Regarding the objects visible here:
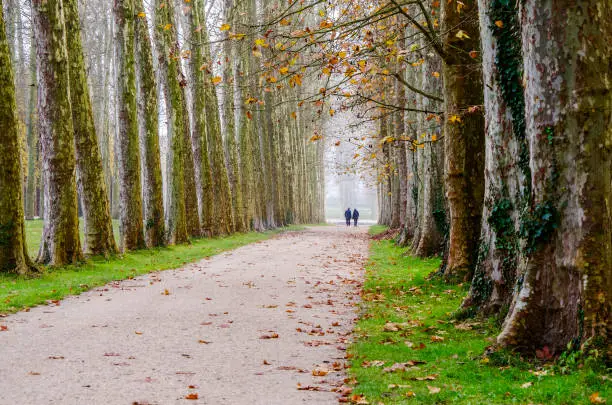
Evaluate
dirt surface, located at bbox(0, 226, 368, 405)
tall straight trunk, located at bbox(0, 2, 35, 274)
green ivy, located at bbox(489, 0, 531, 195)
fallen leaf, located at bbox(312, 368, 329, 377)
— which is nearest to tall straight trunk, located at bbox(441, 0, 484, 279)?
dirt surface, located at bbox(0, 226, 368, 405)

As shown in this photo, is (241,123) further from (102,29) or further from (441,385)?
(441,385)

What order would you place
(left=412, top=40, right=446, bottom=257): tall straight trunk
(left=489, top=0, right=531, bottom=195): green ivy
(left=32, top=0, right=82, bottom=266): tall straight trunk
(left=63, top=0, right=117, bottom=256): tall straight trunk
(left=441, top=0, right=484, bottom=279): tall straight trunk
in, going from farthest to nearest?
1. (left=412, top=40, right=446, bottom=257): tall straight trunk
2. (left=63, top=0, right=117, bottom=256): tall straight trunk
3. (left=32, top=0, right=82, bottom=266): tall straight trunk
4. (left=441, top=0, right=484, bottom=279): tall straight trunk
5. (left=489, top=0, right=531, bottom=195): green ivy

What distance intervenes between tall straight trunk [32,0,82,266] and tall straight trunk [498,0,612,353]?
37.6ft

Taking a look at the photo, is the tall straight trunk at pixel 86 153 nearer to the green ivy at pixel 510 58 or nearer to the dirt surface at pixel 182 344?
the dirt surface at pixel 182 344

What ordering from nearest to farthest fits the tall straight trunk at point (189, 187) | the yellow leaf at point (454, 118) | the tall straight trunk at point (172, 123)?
the yellow leaf at point (454, 118) < the tall straight trunk at point (172, 123) < the tall straight trunk at point (189, 187)

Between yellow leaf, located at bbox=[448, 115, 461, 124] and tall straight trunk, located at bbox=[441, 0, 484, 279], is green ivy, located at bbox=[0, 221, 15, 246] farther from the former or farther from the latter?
yellow leaf, located at bbox=[448, 115, 461, 124]

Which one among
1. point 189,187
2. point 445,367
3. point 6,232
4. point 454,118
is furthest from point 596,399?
point 189,187

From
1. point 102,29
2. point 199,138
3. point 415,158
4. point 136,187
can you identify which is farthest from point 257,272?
point 102,29

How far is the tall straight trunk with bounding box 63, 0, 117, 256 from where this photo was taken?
1623 centimetres

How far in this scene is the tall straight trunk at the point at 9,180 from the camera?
42.2 ft

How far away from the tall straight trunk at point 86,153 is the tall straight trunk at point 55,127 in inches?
50.6

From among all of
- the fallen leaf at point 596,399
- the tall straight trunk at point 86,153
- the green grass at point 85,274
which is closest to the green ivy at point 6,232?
the green grass at point 85,274

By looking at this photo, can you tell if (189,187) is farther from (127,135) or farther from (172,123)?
(127,135)

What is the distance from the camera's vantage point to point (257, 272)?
16.0 metres
